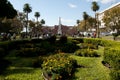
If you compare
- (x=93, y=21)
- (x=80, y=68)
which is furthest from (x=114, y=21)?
(x=80, y=68)

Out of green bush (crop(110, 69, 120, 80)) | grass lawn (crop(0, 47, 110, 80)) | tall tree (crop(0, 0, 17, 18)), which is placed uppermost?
tall tree (crop(0, 0, 17, 18))

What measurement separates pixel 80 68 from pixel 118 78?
4774mm

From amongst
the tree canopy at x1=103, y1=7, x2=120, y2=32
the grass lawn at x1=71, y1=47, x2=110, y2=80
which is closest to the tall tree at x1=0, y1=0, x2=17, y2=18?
the grass lawn at x1=71, y1=47, x2=110, y2=80

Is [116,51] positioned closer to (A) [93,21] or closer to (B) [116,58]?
(B) [116,58]

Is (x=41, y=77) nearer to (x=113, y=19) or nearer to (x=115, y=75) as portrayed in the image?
(x=115, y=75)

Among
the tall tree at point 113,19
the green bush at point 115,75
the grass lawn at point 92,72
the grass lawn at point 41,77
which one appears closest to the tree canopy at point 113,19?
the tall tree at point 113,19

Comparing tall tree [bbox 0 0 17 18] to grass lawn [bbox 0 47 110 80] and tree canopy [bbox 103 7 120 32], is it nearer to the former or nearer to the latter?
grass lawn [bbox 0 47 110 80]

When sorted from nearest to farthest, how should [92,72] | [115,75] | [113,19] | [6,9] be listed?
1. [115,75]
2. [92,72]
3. [6,9]
4. [113,19]

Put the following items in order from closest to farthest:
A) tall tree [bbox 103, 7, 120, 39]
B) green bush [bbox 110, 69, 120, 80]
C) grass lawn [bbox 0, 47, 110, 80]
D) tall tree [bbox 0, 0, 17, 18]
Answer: green bush [bbox 110, 69, 120, 80], grass lawn [bbox 0, 47, 110, 80], tall tree [bbox 0, 0, 17, 18], tall tree [bbox 103, 7, 120, 39]

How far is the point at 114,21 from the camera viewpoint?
2928 inches

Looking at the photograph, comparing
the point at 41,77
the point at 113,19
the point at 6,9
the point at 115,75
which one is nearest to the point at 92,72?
the point at 41,77

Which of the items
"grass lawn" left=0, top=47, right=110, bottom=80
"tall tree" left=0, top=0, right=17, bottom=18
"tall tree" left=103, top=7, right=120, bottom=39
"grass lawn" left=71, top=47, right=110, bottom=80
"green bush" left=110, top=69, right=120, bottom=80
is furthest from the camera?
"tall tree" left=103, top=7, right=120, bottom=39

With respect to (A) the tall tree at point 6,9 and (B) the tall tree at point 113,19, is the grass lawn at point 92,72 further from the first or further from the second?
(B) the tall tree at point 113,19

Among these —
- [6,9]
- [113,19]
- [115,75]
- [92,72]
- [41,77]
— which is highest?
[113,19]
